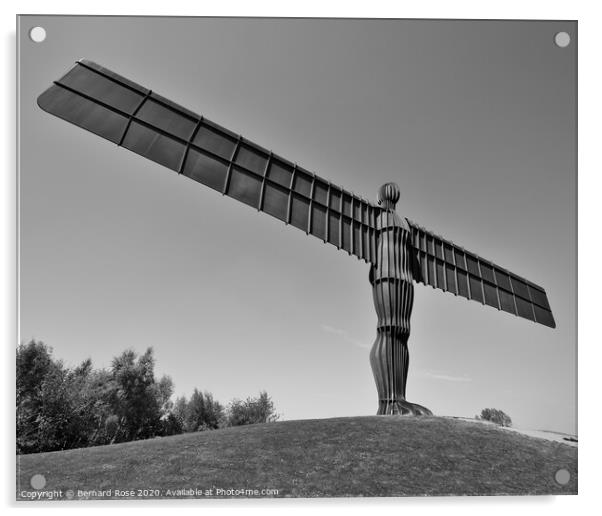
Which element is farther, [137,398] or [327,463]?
[137,398]

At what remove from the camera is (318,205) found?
46.8 feet

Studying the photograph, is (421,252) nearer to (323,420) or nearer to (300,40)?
(323,420)

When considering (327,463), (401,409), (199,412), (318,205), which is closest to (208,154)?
(318,205)

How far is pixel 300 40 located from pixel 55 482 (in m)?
9.07

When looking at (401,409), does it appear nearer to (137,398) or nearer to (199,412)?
(137,398)

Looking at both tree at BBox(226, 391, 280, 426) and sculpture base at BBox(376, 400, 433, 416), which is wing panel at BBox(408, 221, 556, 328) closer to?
sculpture base at BBox(376, 400, 433, 416)

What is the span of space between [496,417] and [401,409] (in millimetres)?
2549

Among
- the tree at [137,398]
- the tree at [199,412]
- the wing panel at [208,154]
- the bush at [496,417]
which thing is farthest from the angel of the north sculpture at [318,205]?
the tree at [199,412]

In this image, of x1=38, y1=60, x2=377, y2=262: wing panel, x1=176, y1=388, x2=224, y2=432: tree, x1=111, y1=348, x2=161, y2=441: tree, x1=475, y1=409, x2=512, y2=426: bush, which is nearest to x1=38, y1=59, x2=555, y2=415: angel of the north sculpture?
x1=38, y1=60, x2=377, y2=262: wing panel

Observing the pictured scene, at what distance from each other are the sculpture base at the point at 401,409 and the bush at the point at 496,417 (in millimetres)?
1608

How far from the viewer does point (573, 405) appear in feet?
38.4

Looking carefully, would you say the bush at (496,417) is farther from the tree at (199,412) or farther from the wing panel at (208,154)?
the tree at (199,412)

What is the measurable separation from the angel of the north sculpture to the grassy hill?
5.79 ft

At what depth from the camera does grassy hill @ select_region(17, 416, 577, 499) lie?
10367 mm
